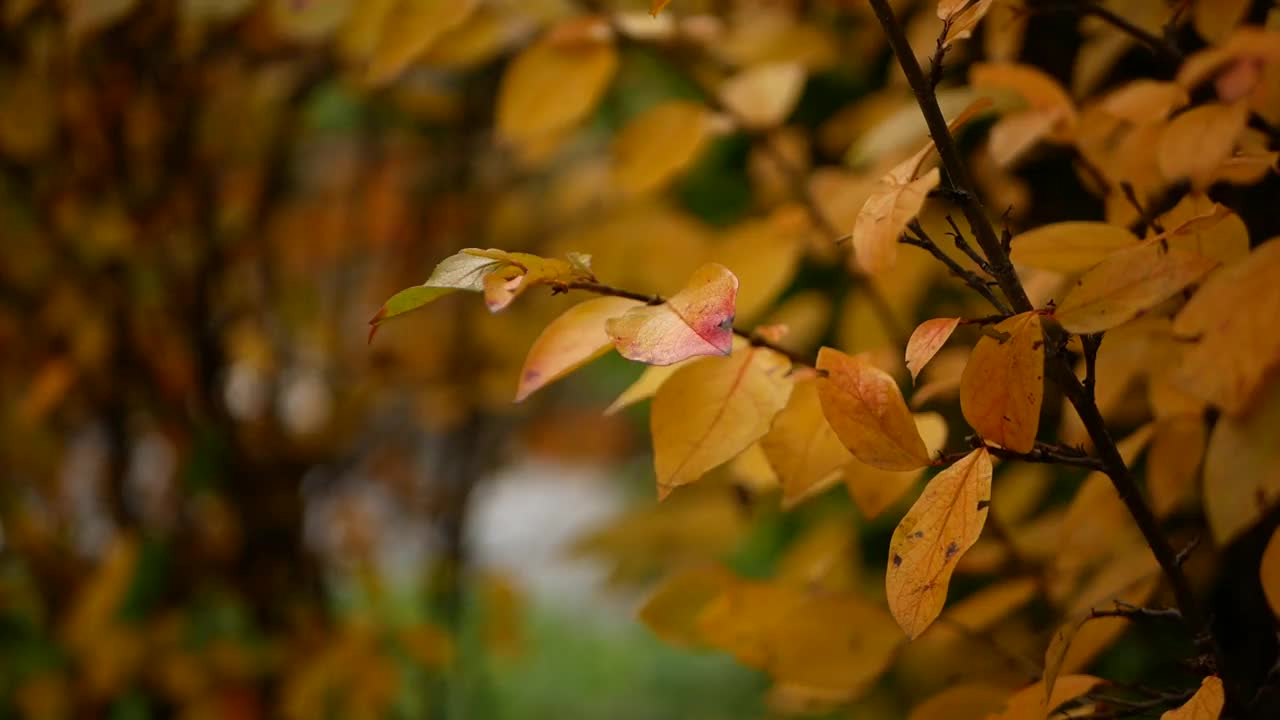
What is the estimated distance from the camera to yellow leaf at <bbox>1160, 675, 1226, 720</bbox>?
46 centimetres

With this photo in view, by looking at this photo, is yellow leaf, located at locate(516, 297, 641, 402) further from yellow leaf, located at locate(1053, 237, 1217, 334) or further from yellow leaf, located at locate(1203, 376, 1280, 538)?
yellow leaf, located at locate(1203, 376, 1280, 538)

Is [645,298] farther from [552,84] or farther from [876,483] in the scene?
[552,84]

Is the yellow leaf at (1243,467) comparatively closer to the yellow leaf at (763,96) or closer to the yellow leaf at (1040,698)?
the yellow leaf at (1040,698)

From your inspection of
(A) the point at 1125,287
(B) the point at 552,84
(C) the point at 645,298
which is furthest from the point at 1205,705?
(B) the point at 552,84

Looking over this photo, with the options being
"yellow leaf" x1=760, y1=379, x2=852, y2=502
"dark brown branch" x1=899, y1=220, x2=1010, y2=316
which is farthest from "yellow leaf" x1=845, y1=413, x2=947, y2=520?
"dark brown branch" x1=899, y1=220, x2=1010, y2=316

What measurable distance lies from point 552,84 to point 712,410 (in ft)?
1.24

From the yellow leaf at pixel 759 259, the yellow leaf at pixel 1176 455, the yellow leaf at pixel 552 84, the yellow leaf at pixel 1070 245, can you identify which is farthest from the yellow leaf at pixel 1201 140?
the yellow leaf at pixel 552 84

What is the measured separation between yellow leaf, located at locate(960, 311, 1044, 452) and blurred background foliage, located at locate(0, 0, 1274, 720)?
17.4 inches

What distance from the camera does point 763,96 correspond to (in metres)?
0.84

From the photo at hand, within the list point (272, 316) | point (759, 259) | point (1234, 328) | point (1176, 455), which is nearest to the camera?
point (1234, 328)

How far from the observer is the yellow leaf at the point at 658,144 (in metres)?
0.83

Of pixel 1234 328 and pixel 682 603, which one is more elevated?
pixel 1234 328

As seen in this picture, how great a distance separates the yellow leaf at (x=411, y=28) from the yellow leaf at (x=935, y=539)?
485 mm

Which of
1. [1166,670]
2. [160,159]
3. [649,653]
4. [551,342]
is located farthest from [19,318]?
[649,653]
